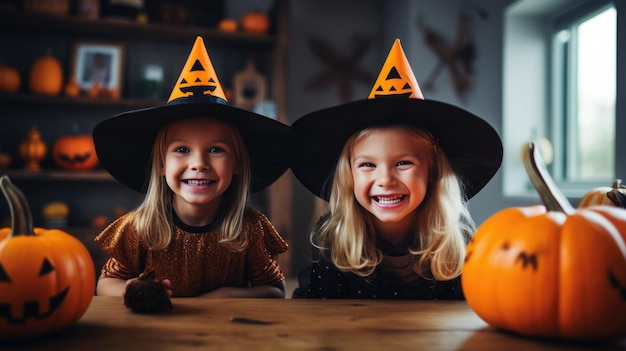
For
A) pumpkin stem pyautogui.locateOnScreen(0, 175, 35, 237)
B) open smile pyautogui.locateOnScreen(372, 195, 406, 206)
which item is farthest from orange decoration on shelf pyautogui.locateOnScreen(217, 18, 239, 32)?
pumpkin stem pyautogui.locateOnScreen(0, 175, 35, 237)

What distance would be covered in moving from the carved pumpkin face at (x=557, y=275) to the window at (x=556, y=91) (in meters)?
2.68

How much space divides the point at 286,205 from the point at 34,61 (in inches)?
76.7

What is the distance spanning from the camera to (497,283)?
27.8 inches

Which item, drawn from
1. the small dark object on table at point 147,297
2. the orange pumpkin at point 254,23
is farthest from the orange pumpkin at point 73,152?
the small dark object on table at point 147,297

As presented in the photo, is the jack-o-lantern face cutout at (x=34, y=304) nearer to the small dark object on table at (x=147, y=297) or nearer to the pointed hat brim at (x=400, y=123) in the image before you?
the small dark object on table at (x=147, y=297)

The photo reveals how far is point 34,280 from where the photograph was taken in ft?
2.25

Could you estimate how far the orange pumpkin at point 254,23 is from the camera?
3504mm

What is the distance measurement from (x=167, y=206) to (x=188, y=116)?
0.27m

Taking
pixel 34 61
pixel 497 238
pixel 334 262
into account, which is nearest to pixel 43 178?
pixel 34 61

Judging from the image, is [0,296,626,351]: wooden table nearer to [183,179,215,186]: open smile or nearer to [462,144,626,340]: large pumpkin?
[462,144,626,340]: large pumpkin

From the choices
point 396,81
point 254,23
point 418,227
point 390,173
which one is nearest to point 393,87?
point 396,81

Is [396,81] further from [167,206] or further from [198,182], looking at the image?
[167,206]

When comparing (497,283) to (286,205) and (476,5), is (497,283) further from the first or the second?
(476,5)

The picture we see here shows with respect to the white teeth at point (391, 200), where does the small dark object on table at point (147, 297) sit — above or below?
below
